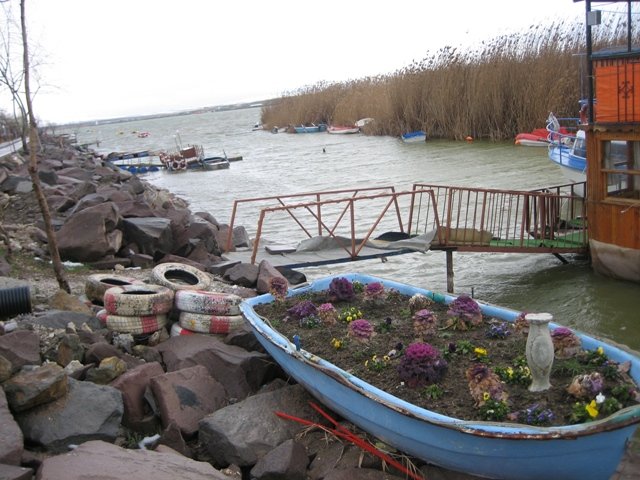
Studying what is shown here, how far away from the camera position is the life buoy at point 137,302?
7324mm

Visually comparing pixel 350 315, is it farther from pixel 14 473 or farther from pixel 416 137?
pixel 416 137

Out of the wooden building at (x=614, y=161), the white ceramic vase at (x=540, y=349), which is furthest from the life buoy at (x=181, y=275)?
the wooden building at (x=614, y=161)

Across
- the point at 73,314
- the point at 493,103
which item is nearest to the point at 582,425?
the point at 73,314

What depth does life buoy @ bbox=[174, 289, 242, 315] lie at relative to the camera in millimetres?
7508

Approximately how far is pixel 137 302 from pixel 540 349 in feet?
14.4

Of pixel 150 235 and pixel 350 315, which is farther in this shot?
pixel 150 235

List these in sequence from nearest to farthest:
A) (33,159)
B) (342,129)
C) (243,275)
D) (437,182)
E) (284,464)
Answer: (284,464)
(33,159)
(243,275)
(437,182)
(342,129)

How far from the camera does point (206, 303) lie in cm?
752

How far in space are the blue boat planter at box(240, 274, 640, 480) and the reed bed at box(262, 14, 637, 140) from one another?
1755 centimetres

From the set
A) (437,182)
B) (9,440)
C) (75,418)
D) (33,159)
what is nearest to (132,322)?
(75,418)

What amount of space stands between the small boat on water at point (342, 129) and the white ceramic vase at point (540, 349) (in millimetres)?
42815

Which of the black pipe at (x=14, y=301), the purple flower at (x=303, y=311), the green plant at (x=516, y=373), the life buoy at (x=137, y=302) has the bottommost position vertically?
the green plant at (x=516, y=373)

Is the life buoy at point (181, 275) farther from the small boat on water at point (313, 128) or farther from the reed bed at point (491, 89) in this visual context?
the small boat on water at point (313, 128)

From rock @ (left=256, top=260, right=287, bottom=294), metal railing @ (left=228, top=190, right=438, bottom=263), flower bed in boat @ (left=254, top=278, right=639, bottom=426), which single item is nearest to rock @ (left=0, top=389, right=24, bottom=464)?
flower bed in boat @ (left=254, top=278, right=639, bottom=426)
